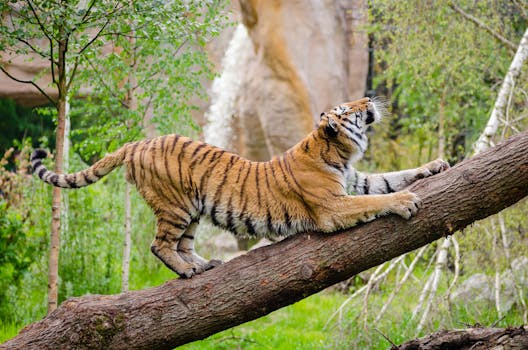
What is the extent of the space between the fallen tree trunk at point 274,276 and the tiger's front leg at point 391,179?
0.99 feet

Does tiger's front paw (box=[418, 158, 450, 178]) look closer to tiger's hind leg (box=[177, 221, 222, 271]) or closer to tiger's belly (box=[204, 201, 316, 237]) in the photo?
tiger's belly (box=[204, 201, 316, 237])

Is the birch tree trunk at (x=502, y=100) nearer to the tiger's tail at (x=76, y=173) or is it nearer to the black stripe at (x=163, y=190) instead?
the black stripe at (x=163, y=190)

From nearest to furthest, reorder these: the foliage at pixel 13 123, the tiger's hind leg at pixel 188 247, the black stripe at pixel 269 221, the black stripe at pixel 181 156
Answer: the black stripe at pixel 269 221 → the black stripe at pixel 181 156 → the tiger's hind leg at pixel 188 247 → the foliage at pixel 13 123

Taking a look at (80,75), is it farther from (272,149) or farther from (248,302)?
(272,149)

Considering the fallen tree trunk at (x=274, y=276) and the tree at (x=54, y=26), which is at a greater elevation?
the tree at (x=54, y=26)

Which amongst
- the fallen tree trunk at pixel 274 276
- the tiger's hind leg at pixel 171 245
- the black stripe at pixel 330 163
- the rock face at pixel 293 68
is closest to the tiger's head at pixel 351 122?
the black stripe at pixel 330 163

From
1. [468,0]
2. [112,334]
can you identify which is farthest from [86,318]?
[468,0]

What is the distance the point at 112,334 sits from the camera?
14.9 feet

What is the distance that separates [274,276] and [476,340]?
139 cm

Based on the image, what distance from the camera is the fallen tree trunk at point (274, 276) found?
418 centimetres

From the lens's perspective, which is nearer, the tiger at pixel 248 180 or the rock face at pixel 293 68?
the tiger at pixel 248 180

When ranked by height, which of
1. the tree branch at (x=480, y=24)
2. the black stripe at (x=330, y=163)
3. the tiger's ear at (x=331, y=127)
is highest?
the tree branch at (x=480, y=24)

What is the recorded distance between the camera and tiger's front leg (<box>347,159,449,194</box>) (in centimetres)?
466

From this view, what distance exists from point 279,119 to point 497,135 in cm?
567
